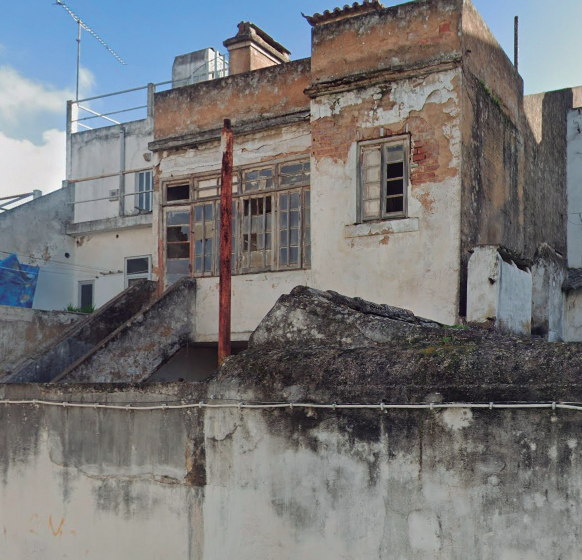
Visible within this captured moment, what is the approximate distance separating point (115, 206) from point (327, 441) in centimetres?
1982

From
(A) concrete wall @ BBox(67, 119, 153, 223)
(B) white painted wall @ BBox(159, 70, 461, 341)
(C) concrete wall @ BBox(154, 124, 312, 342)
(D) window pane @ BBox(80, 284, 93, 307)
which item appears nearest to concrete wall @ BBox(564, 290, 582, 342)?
(B) white painted wall @ BBox(159, 70, 461, 341)

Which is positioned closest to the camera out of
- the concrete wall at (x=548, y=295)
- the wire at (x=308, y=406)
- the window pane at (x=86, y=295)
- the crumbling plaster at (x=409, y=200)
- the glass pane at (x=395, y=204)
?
the wire at (x=308, y=406)

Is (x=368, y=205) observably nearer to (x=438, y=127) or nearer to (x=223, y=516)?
(x=438, y=127)

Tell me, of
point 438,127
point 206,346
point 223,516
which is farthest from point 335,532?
point 206,346

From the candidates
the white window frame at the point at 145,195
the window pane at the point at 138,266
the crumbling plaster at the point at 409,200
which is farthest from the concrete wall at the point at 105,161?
the crumbling plaster at the point at 409,200

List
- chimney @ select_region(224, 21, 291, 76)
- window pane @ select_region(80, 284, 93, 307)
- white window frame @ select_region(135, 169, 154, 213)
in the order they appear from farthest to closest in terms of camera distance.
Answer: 1. white window frame @ select_region(135, 169, 154, 213)
2. window pane @ select_region(80, 284, 93, 307)
3. chimney @ select_region(224, 21, 291, 76)

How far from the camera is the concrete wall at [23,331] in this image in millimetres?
11992

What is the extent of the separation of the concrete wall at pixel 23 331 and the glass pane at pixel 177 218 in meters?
2.45

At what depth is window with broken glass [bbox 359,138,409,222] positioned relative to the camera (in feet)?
34.7

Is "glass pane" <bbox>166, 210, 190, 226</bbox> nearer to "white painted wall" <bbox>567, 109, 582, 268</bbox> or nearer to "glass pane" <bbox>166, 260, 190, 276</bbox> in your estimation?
"glass pane" <bbox>166, 260, 190, 276</bbox>

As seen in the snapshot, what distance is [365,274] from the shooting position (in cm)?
1070

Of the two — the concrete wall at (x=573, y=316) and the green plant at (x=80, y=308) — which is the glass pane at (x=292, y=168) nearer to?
the concrete wall at (x=573, y=316)

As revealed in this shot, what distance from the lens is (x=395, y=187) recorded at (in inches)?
417

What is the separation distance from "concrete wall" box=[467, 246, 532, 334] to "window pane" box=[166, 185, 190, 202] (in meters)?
5.25
